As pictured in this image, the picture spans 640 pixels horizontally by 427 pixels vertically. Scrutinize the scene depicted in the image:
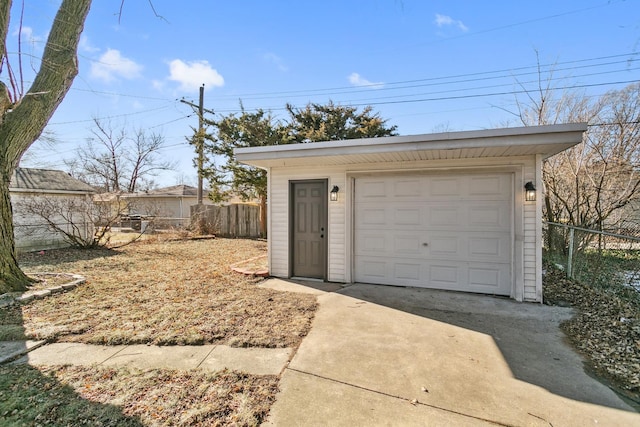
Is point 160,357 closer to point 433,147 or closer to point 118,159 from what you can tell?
point 433,147

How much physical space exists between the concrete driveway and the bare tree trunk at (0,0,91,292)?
192 inches

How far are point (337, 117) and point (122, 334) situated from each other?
38.6 feet

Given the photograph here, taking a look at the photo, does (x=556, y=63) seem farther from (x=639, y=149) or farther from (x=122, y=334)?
(x=122, y=334)

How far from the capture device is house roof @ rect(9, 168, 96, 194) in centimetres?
940

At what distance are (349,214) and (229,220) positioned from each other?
9.18 metres

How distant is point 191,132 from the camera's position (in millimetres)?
13578

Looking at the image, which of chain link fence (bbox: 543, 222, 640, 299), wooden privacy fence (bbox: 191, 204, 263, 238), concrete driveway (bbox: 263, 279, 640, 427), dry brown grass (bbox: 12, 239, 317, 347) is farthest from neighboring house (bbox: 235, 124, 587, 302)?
wooden privacy fence (bbox: 191, 204, 263, 238)

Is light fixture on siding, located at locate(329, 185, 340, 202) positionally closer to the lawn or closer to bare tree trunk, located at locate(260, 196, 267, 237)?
the lawn

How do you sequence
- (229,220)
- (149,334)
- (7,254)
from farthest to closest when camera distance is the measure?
(229,220)
(7,254)
(149,334)

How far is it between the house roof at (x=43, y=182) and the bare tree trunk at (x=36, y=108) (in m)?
6.07

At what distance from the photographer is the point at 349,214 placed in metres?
5.50

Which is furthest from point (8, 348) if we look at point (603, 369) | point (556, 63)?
point (556, 63)

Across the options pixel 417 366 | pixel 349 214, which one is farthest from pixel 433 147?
pixel 417 366

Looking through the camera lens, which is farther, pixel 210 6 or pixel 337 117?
pixel 337 117
